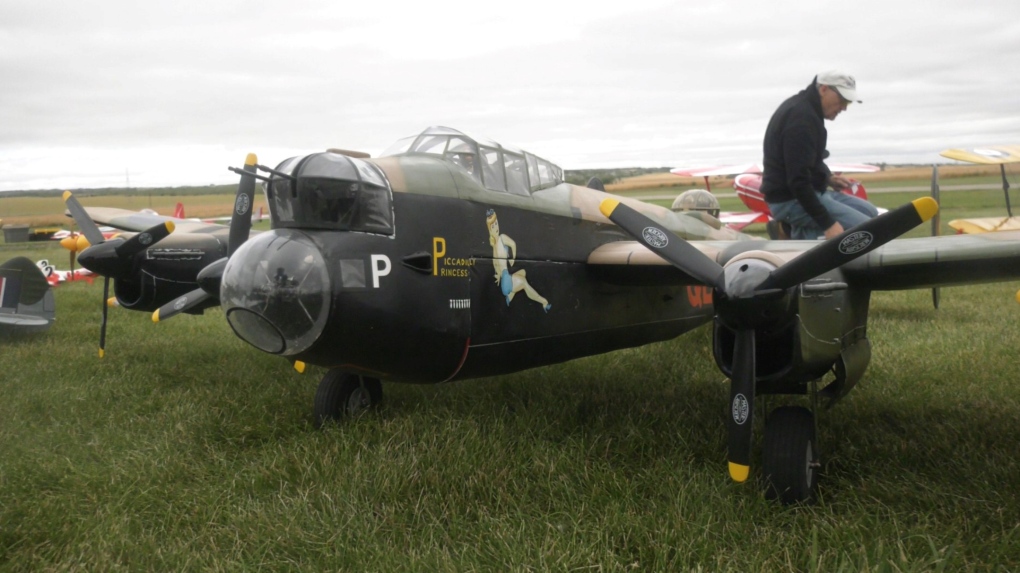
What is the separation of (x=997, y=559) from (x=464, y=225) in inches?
155

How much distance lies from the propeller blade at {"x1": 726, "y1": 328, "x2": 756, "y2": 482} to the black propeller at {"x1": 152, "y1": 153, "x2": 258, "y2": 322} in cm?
381

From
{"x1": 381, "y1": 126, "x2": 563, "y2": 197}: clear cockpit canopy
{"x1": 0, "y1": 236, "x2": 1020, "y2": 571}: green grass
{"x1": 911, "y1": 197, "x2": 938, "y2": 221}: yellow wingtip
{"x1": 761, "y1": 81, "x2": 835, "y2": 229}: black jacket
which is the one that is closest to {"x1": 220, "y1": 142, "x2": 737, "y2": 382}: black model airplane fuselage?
{"x1": 381, "y1": 126, "x2": 563, "y2": 197}: clear cockpit canopy

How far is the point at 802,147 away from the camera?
7348mm

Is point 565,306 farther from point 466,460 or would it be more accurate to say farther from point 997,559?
point 997,559

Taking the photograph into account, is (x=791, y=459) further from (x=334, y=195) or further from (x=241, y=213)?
(x=241, y=213)

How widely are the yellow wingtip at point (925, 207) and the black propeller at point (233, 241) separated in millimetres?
4598

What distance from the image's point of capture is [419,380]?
5637 millimetres

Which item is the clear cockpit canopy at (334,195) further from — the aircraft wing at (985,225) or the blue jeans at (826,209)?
the aircraft wing at (985,225)

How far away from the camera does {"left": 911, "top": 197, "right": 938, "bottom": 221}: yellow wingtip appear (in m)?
4.40

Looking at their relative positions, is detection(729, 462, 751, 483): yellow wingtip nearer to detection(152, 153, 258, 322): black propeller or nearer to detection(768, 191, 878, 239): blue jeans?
detection(768, 191, 878, 239): blue jeans

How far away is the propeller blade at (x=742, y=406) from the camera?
483 centimetres

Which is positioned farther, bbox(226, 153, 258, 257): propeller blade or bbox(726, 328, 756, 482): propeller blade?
bbox(226, 153, 258, 257): propeller blade

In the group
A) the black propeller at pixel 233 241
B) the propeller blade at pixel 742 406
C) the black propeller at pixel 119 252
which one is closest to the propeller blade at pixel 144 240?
the black propeller at pixel 119 252

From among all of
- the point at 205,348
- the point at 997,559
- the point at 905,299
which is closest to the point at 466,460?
the point at 997,559
